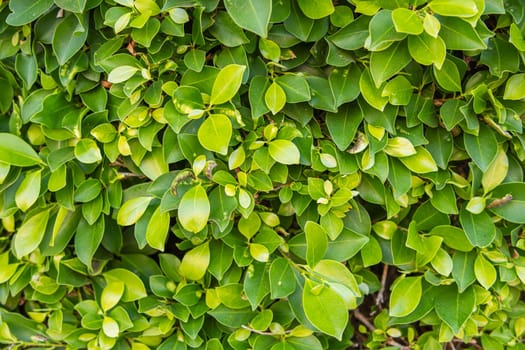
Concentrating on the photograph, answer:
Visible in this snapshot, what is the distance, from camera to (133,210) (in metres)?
1.17

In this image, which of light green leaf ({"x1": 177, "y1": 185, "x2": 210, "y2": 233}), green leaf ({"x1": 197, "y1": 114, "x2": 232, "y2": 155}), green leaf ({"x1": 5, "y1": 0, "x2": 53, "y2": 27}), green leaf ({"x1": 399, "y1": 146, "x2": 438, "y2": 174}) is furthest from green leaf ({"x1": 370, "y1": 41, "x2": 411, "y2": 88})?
green leaf ({"x1": 5, "y1": 0, "x2": 53, "y2": 27})

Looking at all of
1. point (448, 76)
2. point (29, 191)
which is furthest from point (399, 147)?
point (29, 191)

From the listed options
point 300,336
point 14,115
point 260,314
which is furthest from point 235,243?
point 14,115

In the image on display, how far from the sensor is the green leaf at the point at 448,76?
110cm

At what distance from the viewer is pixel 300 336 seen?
1253mm

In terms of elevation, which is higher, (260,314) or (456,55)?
(456,55)

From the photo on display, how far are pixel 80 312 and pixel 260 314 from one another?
482mm

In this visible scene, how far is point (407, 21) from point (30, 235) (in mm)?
1047

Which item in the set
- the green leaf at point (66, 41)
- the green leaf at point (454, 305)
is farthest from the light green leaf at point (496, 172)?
the green leaf at point (66, 41)

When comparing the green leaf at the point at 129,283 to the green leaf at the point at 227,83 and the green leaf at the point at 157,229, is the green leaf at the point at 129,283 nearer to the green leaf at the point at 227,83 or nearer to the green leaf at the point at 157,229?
the green leaf at the point at 157,229

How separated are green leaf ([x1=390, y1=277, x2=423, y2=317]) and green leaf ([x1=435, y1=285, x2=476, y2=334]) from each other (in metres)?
0.06

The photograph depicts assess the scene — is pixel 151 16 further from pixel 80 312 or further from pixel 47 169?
pixel 80 312

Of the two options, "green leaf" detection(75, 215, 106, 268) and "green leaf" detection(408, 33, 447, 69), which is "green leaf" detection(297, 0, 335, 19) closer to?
"green leaf" detection(408, 33, 447, 69)

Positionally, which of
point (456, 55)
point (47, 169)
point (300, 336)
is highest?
point (456, 55)
